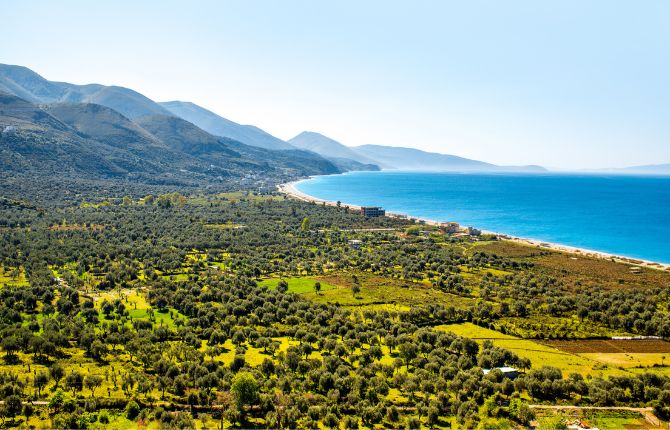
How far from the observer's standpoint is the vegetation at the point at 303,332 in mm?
51344

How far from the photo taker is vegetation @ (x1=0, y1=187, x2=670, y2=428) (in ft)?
168

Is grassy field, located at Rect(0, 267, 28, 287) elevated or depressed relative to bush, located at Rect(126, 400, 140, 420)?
depressed

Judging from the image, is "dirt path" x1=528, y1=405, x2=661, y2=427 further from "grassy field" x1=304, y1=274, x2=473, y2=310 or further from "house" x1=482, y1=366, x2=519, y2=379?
"grassy field" x1=304, y1=274, x2=473, y2=310

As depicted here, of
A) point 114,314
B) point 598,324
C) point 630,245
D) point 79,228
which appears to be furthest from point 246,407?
point 630,245

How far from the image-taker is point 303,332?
72.5m

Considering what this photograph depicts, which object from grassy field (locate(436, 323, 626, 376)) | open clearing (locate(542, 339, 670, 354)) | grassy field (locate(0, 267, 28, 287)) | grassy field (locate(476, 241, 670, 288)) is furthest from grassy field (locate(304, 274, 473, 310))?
grassy field (locate(0, 267, 28, 287))

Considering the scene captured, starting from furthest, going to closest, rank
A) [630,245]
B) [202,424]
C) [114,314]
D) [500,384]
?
[630,245] → [114,314] → [500,384] → [202,424]

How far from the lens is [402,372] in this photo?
200 feet

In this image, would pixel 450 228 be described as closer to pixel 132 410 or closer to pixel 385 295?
pixel 385 295

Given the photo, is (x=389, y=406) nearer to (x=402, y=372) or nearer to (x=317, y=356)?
(x=402, y=372)

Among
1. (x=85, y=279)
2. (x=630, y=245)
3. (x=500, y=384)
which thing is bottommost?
(x=85, y=279)

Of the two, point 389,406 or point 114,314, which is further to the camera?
point 114,314

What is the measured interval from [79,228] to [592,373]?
155 meters

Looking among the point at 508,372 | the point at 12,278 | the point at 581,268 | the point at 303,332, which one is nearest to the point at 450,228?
the point at 581,268
